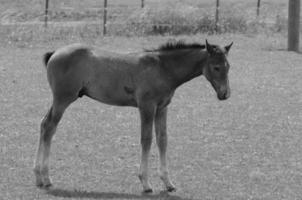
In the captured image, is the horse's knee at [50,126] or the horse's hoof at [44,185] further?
the horse's knee at [50,126]

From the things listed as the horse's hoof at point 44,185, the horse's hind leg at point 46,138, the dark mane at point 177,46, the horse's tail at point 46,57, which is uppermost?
the dark mane at point 177,46

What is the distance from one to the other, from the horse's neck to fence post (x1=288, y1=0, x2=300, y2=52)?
50.7 ft

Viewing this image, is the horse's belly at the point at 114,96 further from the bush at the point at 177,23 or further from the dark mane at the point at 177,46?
the bush at the point at 177,23

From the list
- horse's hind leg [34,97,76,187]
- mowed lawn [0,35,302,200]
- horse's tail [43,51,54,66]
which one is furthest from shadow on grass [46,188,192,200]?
horse's tail [43,51,54,66]

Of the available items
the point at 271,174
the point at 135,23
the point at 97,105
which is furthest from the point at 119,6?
the point at 271,174

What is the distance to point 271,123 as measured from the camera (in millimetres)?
14672

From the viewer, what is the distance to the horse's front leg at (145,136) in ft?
32.6

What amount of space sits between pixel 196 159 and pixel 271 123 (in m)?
3.15

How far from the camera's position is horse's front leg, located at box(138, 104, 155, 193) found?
9945mm

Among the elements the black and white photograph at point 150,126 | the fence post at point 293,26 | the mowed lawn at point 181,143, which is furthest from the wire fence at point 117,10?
the mowed lawn at point 181,143

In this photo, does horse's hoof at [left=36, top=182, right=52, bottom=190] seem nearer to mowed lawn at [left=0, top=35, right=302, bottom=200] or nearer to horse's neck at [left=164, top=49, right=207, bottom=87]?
mowed lawn at [left=0, top=35, right=302, bottom=200]

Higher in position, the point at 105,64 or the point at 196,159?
the point at 105,64

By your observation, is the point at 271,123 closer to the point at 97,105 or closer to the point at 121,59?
the point at 97,105

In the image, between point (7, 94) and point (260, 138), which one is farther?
point (7, 94)
